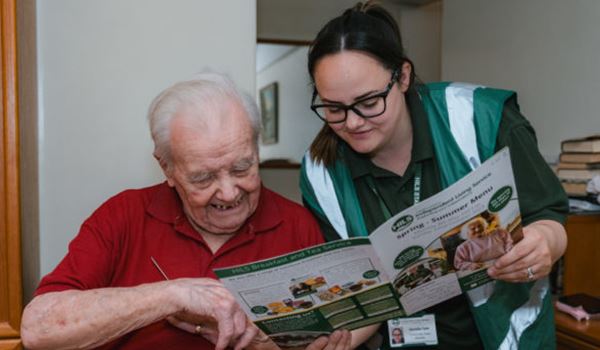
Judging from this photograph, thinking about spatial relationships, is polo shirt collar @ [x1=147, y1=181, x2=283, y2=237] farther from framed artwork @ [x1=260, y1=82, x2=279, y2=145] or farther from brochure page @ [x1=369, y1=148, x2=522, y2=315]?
framed artwork @ [x1=260, y1=82, x2=279, y2=145]

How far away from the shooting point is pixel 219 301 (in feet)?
3.81

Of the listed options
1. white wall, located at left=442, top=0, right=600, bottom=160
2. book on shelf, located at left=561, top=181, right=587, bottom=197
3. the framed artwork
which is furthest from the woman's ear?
the framed artwork

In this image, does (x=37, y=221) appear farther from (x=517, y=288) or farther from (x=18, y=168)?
(x=517, y=288)

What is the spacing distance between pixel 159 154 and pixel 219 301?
1.33ft

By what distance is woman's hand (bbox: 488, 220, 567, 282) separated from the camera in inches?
48.0

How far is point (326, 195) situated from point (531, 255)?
1.76ft

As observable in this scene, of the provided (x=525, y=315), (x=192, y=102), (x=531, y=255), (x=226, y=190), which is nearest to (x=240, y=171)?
(x=226, y=190)

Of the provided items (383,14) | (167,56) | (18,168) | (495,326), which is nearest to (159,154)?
(18,168)

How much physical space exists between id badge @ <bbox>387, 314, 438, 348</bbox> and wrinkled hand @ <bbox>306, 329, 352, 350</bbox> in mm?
244

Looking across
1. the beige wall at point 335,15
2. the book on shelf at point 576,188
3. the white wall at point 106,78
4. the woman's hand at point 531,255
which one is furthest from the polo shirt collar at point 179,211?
the beige wall at point 335,15

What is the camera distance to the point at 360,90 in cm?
130

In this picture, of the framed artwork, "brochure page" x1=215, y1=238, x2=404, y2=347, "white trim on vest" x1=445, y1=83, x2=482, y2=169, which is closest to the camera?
"brochure page" x1=215, y1=238, x2=404, y2=347

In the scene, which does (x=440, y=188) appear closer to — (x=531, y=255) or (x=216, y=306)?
(x=531, y=255)

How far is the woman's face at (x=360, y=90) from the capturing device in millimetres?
1303
